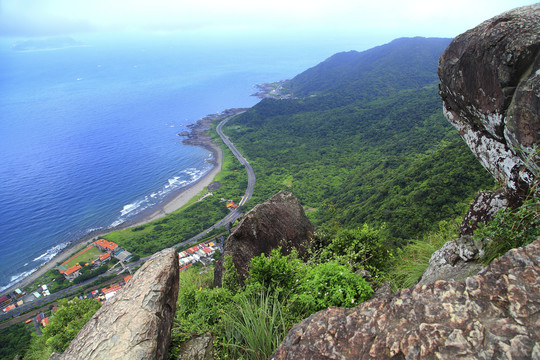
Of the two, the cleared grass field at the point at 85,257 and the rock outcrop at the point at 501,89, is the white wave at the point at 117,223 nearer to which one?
the cleared grass field at the point at 85,257

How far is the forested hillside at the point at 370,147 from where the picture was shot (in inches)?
985

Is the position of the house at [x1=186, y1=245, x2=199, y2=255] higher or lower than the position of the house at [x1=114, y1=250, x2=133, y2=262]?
lower

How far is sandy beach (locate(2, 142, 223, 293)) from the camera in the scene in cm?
4051

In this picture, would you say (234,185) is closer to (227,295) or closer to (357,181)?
(357,181)

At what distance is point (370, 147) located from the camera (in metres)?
68.6

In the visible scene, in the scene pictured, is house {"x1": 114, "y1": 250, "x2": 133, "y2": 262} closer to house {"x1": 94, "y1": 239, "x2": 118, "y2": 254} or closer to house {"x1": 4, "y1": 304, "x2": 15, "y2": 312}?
house {"x1": 94, "y1": 239, "x2": 118, "y2": 254}

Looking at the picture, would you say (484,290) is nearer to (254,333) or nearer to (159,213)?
(254,333)

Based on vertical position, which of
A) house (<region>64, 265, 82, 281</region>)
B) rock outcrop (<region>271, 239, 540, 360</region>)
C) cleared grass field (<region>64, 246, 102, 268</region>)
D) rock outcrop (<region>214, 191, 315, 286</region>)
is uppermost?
rock outcrop (<region>271, 239, 540, 360</region>)

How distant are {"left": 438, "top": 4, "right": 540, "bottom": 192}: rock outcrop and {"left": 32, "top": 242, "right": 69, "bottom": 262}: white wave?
53622 mm

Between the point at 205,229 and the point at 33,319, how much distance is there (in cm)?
2344

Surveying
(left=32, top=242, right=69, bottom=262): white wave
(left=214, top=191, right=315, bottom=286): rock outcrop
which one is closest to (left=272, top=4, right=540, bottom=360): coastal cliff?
(left=214, top=191, right=315, bottom=286): rock outcrop

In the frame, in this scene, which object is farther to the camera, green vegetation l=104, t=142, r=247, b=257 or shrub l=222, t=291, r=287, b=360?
green vegetation l=104, t=142, r=247, b=257

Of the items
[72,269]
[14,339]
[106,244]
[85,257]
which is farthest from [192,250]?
[14,339]

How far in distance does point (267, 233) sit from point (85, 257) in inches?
1642
